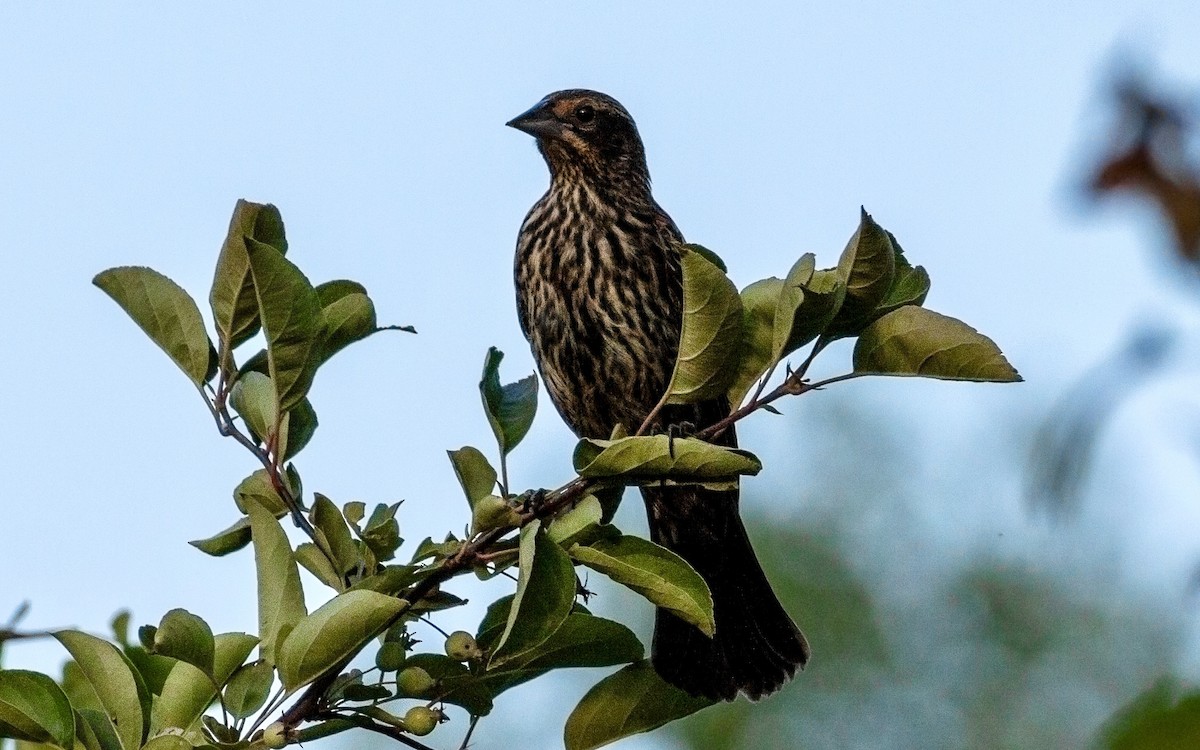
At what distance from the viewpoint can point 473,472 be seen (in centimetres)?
255

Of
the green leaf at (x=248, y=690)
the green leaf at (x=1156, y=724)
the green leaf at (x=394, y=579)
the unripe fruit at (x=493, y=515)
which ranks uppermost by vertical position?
the green leaf at (x=1156, y=724)

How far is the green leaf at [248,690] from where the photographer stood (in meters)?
2.26

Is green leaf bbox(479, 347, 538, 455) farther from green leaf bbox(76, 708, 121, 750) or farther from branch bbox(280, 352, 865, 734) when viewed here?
green leaf bbox(76, 708, 121, 750)

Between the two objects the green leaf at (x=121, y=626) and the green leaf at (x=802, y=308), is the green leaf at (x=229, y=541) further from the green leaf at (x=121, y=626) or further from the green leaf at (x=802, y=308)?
the green leaf at (x=802, y=308)

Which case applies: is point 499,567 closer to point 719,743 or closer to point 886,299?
point 886,299

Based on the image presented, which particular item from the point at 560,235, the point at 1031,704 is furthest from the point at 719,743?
the point at 560,235

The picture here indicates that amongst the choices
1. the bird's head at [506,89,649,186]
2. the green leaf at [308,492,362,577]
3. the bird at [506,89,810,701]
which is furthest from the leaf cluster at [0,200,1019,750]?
the bird's head at [506,89,649,186]

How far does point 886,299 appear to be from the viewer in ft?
8.62

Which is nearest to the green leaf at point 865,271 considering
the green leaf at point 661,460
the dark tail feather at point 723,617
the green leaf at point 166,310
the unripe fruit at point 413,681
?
the green leaf at point 661,460

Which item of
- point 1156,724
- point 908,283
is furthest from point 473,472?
point 1156,724

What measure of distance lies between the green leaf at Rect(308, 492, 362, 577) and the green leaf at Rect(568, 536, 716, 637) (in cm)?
35

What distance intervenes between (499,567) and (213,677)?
0.44 meters

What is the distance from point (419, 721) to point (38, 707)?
0.51m

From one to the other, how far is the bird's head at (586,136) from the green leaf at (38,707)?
3.05m
